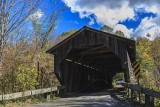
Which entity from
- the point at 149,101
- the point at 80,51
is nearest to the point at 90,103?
the point at 149,101

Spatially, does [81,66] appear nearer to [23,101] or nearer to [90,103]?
[23,101]

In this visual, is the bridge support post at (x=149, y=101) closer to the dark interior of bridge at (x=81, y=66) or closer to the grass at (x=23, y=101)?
the grass at (x=23, y=101)

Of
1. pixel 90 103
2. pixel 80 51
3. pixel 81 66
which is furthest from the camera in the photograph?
pixel 81 66

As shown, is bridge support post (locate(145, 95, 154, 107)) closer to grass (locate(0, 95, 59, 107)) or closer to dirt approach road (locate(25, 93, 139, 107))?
dirt approach road (locate(25, 93, 139, 107))

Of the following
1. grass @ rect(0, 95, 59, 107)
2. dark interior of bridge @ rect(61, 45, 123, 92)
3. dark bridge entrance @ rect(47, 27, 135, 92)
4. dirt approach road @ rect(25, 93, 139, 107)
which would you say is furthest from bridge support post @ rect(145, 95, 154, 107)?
dark interior of bridge @ rect(61, 45, 123, 92)

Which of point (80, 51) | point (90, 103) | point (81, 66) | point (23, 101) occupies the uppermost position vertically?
point (80, 51)

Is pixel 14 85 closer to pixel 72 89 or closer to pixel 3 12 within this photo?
pixel 3 12

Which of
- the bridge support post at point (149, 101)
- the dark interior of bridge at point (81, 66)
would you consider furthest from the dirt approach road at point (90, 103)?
the dark interior of bridge at point (81, 66)

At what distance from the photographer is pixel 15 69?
45.7ft

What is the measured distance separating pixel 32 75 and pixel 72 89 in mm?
6345

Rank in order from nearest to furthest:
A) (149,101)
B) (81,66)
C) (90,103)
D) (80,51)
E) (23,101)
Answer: (149,101) → (90,103) → (23,101) → (80,51) → (81,66)

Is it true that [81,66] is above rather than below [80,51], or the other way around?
below

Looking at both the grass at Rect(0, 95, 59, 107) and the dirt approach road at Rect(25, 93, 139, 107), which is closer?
the grass at Rect(0, 95, 59, 107)

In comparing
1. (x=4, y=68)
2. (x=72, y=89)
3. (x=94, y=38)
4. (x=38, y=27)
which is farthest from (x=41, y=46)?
(x=4, y=68)
